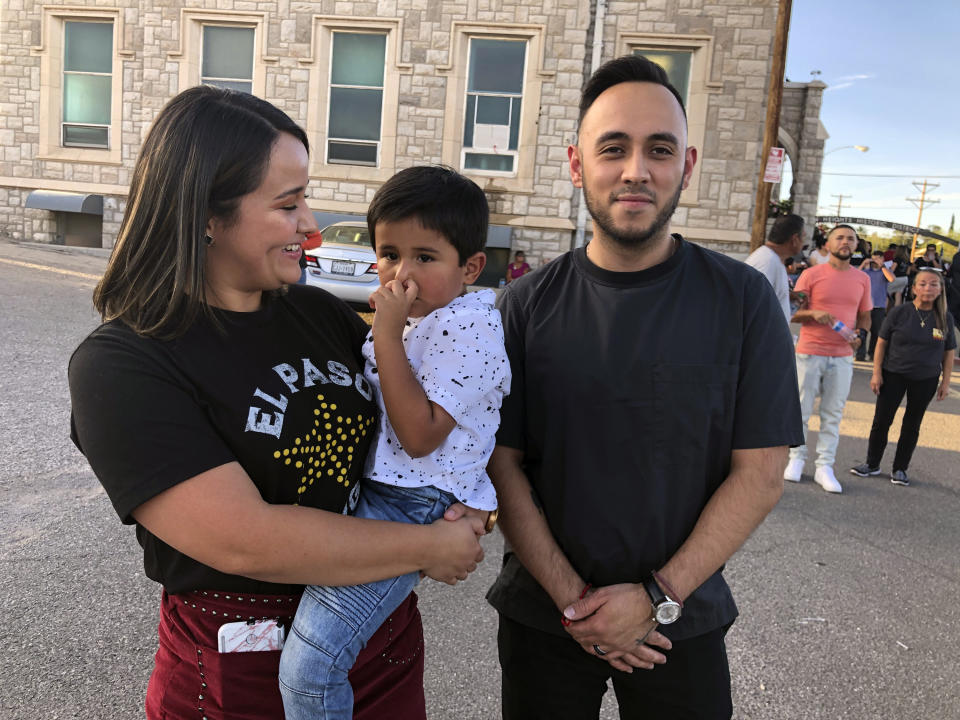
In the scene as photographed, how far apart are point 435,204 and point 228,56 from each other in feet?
64.7

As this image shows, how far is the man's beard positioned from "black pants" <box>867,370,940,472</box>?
571 centimetres

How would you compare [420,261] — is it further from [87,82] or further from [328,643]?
[87,82]

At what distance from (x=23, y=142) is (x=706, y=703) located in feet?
75.2

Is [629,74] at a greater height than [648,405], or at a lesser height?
greater

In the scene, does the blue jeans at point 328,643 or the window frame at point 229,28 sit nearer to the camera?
the blue jeans at point 328,643

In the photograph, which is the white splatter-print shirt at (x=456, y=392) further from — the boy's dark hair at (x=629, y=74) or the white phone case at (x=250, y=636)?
the boy's dark hair at (x=629, y=74)

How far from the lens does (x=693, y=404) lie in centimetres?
187

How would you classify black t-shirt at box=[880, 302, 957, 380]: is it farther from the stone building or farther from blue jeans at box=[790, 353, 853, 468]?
the stone building

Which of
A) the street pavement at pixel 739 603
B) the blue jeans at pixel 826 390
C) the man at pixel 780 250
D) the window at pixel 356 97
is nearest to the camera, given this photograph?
the street pavement at pixel 739 603

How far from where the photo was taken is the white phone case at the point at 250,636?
1592 millimetres

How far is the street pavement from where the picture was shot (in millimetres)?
3092

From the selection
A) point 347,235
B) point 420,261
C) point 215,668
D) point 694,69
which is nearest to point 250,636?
point 215,668

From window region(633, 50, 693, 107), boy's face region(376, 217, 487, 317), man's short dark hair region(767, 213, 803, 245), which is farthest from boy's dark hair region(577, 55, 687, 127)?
window region(633, 50, 693, 107)

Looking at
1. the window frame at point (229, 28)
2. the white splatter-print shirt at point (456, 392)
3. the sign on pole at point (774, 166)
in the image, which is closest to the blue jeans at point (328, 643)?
the white splatter-print shirt at point (456, 392)
